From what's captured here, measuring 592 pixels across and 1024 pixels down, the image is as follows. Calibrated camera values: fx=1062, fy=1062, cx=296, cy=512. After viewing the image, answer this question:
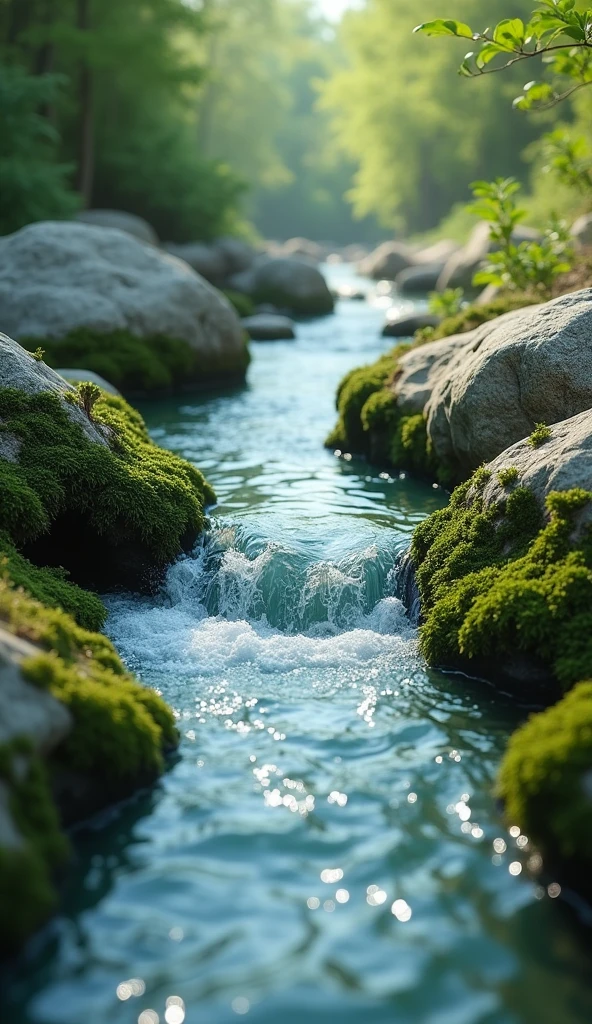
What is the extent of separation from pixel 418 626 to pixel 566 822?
11.9 feet

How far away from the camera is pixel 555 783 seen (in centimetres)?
516

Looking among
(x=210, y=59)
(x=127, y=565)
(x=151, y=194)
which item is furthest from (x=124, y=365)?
(x=210, y=59)

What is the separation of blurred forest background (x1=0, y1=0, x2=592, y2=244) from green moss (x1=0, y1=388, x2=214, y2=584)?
14690mm

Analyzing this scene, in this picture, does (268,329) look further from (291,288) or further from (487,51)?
(487,51)

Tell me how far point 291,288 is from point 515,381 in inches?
786

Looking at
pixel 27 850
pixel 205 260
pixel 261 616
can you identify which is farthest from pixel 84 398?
pixel 205 260

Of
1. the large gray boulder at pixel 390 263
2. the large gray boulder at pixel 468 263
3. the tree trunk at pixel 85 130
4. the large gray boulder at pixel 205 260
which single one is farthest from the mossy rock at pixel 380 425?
the large gray boulder at pixel 390 263

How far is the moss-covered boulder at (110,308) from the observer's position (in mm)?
16391

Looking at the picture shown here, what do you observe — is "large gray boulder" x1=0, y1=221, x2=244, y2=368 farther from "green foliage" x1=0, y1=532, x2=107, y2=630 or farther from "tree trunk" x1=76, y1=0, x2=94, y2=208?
"tree trunk" x1=76, y1=0, x2=94, y2=208

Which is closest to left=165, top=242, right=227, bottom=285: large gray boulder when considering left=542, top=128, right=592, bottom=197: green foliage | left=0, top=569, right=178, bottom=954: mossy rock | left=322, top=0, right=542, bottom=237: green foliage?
left=542, top=128, right=592, bottom=197: green foliage

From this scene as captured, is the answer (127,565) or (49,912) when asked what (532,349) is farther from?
(49,912)

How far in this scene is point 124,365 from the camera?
16672 millimetres

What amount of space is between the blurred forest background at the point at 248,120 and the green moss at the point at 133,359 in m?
7.52

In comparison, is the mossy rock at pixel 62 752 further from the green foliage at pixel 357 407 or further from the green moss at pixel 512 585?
the green foliage at pixel 357 407
